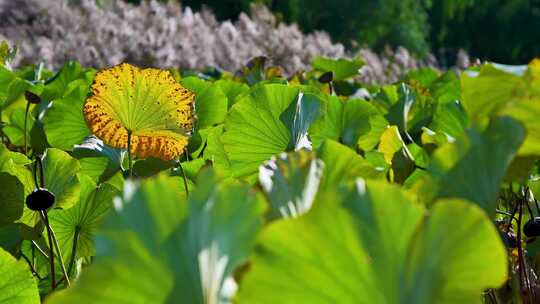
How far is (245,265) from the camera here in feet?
1.36

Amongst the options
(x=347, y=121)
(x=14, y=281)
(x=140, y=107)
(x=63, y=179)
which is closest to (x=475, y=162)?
(x=14, y=281)

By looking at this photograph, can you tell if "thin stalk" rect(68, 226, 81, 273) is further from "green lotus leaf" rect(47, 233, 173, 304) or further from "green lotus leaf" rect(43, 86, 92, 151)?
"green lotus leaf" rect(47, 233, 173, 304)

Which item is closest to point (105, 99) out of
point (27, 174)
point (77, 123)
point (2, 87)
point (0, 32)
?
point (27, 174)

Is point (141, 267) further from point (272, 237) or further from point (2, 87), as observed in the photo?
point (2, 87)

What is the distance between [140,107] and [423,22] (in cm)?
2500

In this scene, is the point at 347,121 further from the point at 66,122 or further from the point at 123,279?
the point at 123,279

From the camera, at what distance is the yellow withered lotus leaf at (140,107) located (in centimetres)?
85

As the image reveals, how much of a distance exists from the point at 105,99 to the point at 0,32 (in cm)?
924

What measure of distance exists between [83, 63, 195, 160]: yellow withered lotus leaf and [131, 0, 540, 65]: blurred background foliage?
1756cm

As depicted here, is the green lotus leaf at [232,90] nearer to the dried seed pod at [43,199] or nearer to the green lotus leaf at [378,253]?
the dried seed pod at [43,199]

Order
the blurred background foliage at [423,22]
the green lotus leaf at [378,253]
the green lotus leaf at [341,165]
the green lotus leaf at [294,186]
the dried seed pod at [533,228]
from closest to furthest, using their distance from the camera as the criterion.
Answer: the green lotus leaf at [378,253] → the green lotus leaf at [294,186] → the green lotus leaf at [341,165] → the dried seed pod at [533,228] → the blurred background foliage at [423,22]

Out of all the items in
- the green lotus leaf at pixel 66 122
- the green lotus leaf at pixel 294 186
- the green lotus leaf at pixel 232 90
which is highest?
the green lotus leaf at pixel 294 186

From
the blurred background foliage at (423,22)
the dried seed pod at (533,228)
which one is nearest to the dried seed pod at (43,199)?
the dried seed pod at (533,228)

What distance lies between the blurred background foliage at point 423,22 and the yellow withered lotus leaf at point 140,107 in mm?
17561
